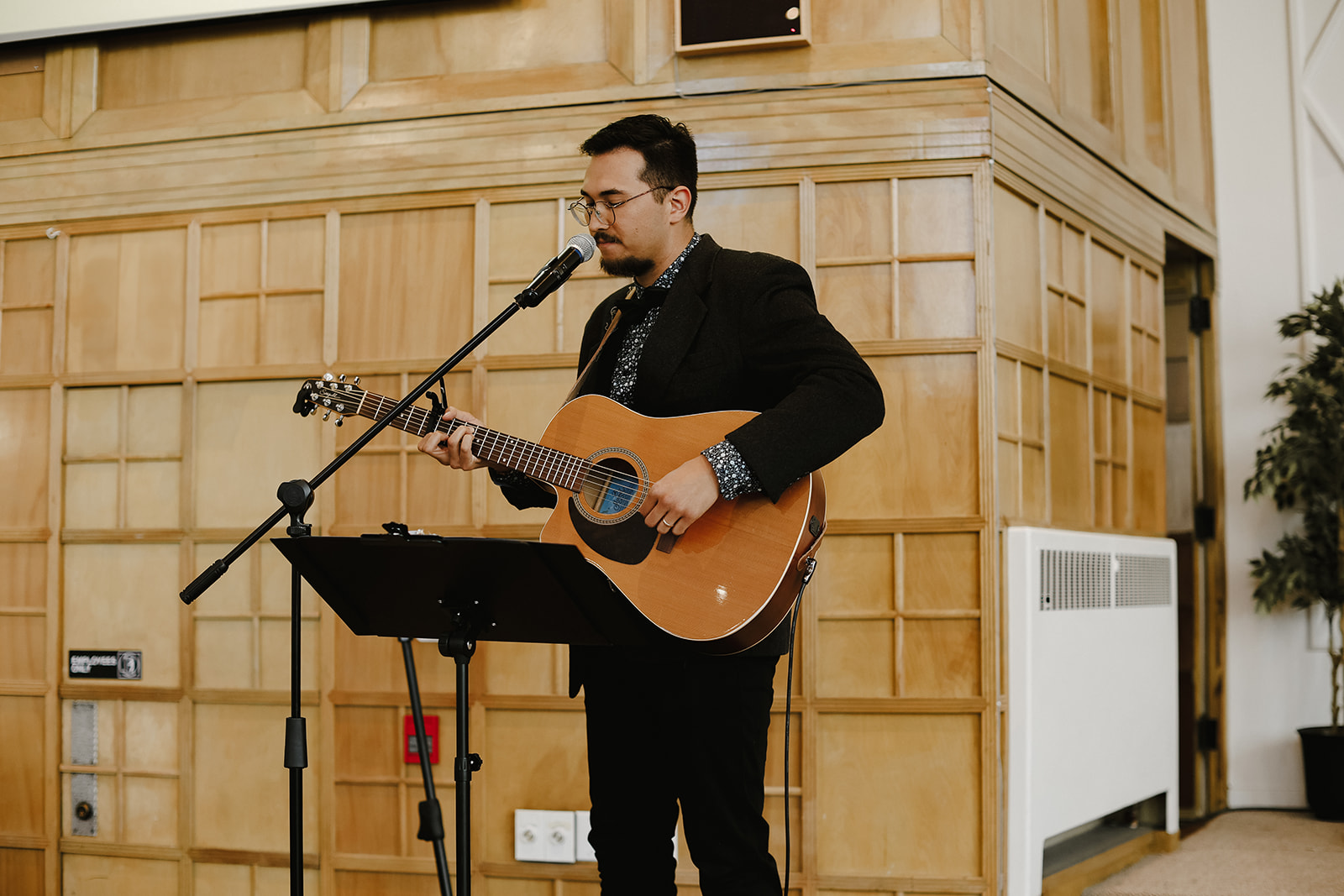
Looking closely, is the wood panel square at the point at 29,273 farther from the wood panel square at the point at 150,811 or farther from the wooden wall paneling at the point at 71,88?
the wood panel square at the point at 150,811

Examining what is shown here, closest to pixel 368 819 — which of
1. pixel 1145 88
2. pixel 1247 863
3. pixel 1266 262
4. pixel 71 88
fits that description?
pixel 71 88

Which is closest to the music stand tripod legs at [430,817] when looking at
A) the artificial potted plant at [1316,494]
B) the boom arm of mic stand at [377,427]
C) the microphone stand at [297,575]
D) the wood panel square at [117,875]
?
the microphone stand at [297,575]

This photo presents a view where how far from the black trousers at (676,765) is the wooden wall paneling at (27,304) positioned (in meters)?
2.46

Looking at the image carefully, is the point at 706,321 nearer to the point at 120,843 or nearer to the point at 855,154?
the point at 855,154

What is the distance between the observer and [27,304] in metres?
3.56

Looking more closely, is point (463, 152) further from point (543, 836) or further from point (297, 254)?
point (543, 836)

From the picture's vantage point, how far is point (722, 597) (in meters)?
1.92

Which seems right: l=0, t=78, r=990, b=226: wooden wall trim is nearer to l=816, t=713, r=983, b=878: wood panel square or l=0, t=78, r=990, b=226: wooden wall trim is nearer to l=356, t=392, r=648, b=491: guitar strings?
l=356, t=392, r=648, b=491: guitar strings

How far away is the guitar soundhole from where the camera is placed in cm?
201

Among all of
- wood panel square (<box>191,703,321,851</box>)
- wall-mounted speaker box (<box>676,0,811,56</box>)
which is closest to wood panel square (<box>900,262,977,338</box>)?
wall-mounted speaker box (<box>676,0,811,56</box>)

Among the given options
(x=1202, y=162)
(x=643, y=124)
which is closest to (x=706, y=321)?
(x=643, y=124)

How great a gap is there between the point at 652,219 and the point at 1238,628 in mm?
3396

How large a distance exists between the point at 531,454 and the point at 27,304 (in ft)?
7.83

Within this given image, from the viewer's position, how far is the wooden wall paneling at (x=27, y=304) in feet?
11.6
